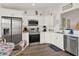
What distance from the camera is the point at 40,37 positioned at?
16.3 feet

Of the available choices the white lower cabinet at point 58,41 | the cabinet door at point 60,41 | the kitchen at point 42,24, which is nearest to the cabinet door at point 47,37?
the kitchen at point 42,24

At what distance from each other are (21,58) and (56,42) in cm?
327

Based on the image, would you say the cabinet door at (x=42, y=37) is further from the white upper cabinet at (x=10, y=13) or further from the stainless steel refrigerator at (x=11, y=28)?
the white upper cabinet at (x=10, y=13)

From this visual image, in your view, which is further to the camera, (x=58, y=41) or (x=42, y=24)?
(x=42, y=24)

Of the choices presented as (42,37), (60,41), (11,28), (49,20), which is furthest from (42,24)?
(11,28)

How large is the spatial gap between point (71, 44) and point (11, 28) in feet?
6.95

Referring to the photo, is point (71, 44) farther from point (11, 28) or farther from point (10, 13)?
point (10, 13)

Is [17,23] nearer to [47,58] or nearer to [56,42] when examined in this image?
[56,42]

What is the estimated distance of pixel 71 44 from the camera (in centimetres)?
329

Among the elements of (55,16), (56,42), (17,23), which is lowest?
(56,42)

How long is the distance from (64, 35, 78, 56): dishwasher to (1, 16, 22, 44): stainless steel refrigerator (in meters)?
1.53

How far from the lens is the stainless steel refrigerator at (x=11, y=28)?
12.8 ft

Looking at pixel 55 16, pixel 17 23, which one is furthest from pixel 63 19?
pixel 17 23

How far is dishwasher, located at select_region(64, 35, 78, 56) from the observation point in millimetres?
3042
